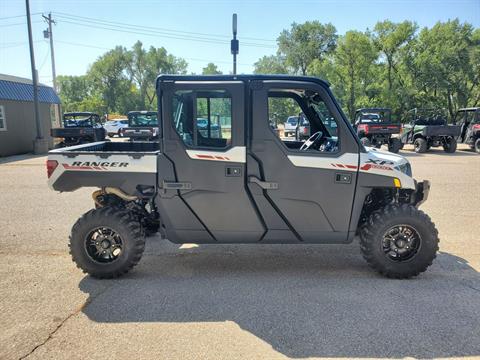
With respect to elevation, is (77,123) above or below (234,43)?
below

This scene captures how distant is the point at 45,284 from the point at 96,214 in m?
0.96

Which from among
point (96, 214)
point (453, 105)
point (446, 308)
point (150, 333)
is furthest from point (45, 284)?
point (453, 105)

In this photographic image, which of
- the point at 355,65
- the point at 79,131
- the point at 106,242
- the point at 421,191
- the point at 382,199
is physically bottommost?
the point at 106,242

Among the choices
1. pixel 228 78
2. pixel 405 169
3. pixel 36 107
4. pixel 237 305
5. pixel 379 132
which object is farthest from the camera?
pixel 36 107

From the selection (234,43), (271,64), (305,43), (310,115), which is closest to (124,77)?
(271,64)

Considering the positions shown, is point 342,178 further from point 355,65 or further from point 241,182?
point 355,65

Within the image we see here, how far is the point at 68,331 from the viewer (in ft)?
11.0

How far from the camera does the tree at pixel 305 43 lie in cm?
5844

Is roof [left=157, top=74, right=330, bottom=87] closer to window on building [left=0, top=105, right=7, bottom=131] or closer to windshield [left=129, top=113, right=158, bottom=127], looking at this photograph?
windshield [left=129, top=113, right=158, bottom=127]

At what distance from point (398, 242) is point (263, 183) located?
5.53 ft

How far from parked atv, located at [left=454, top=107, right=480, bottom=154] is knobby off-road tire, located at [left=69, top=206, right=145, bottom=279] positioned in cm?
1937

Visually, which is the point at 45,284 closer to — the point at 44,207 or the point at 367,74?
the point at 44,207

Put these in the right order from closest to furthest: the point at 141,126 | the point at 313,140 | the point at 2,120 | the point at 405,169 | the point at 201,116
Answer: the point at 201,116 → the point at 405,169 → the point at 313,140 → the point at 141,126 → the point at 2,120

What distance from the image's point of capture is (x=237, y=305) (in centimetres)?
379
